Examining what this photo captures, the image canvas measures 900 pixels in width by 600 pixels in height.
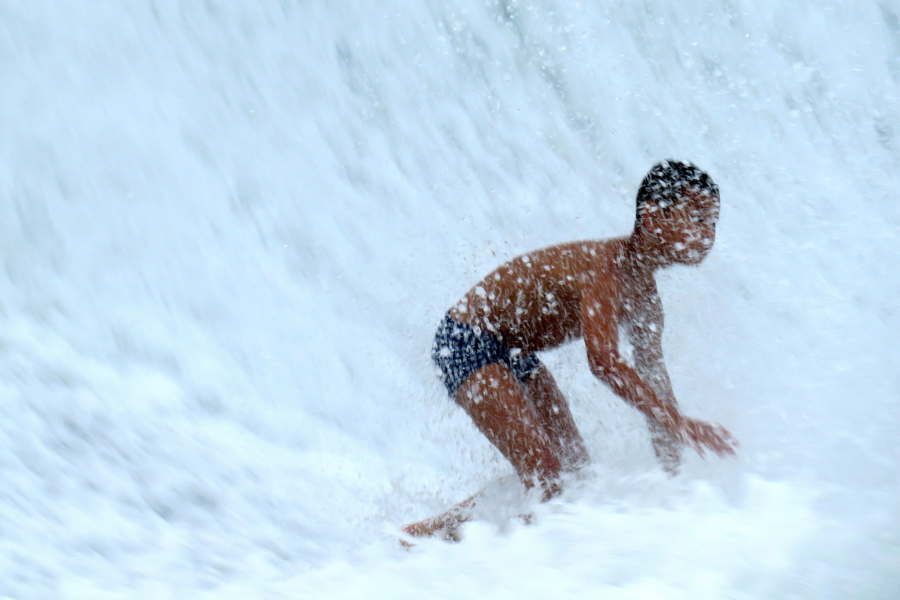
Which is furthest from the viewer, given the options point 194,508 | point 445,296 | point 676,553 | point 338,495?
point 445,296

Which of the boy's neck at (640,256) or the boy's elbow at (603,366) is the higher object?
the boy's neck at (640,256)

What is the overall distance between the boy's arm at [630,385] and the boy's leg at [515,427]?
0.34 m

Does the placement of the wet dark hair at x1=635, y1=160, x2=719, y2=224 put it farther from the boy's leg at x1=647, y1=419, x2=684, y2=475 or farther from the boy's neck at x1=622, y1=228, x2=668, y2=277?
the boy's leg at x1=647, y1=419, x2=684, y2=475

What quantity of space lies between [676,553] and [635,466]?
561 mm

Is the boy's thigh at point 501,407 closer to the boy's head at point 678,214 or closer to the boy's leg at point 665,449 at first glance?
the boy's leg at point 665,449

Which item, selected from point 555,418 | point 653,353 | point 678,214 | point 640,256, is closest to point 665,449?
point 653,353

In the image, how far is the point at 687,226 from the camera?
1.69m

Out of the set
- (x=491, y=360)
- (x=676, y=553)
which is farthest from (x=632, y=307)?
(x=676, y=553)

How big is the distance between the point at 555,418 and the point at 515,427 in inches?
10.8

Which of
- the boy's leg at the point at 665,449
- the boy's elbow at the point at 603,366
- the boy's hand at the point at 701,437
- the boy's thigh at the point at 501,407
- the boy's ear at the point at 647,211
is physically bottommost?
the boy's hand at the point at 701,437

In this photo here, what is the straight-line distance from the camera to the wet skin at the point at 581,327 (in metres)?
1.61

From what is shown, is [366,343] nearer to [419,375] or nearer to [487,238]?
[419,375]

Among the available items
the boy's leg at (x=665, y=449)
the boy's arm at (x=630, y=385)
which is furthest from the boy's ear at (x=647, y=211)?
the boy's leg at (x=665, y=449)

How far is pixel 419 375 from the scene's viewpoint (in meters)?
4.29
